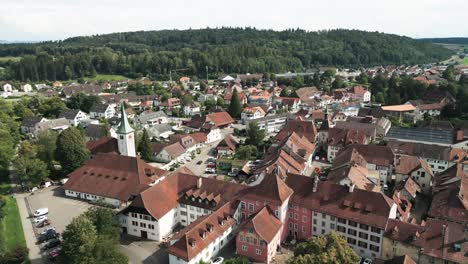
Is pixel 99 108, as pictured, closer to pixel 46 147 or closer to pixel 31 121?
pixel 31 121

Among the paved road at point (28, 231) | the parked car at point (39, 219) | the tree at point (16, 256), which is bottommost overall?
the paved road at point (28, 231)

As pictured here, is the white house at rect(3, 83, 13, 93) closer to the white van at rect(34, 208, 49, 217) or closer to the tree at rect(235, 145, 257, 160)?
the white van at rect(34, 208, 49, 217)

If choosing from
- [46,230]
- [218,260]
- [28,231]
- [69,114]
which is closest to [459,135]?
[218,260]

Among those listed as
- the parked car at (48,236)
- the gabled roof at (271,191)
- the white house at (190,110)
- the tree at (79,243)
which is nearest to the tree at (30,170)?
the parked car at (48,236)

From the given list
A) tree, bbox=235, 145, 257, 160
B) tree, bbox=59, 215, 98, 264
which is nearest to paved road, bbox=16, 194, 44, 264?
tree, bbox=59, 215, 98, 264

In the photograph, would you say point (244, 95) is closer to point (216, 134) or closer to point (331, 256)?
point (216, 134)

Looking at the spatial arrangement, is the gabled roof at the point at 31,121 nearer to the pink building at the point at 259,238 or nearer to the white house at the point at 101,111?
the white house at the point at 101,111
